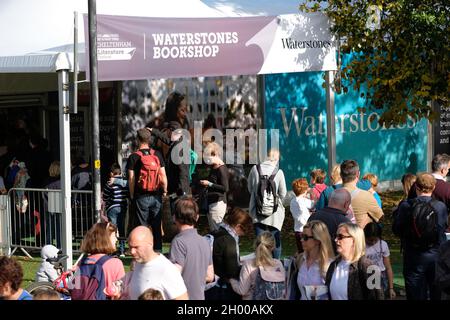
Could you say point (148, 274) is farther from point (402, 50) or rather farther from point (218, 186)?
point (402, 50)

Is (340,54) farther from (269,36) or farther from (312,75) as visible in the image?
(312,75)

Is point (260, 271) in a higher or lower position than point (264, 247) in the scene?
lower

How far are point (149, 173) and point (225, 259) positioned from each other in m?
4.74

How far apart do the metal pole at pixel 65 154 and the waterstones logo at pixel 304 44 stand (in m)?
3.08

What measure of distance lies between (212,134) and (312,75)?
2634mm

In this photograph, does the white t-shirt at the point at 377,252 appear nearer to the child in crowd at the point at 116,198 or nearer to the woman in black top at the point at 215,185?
the woman in black top at the point at 215,185

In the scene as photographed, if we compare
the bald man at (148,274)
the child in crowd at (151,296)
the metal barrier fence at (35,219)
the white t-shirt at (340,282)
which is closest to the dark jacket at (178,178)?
the metal barrier fence at (35,219)

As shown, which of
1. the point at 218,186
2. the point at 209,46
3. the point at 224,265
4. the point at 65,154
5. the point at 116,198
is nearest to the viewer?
the point at 224,265

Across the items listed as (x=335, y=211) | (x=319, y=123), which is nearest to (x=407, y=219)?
(x=335, y=211)

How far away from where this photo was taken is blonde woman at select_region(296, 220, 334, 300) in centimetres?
765

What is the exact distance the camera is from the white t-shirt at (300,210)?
12148 millimetres

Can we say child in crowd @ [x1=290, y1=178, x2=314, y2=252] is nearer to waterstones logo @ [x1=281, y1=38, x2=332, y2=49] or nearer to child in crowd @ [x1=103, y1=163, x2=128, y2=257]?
waterstones logo @ [x1=281, y1=38, x2=332, y2=49]

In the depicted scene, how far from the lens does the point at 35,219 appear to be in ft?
47.1

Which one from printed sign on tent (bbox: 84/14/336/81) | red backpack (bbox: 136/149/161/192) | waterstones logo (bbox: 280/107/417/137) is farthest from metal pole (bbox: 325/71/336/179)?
waterstones logo (bbox: 280/107/417/137)
